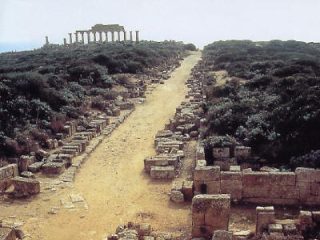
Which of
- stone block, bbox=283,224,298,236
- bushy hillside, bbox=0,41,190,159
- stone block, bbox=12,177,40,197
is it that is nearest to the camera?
stone block, bbox=283,224,298,236

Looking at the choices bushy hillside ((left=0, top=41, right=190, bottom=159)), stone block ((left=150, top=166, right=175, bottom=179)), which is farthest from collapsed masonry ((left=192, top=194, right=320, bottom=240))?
bushy hillside ((left=0, top=41, right=190, bottom=159))

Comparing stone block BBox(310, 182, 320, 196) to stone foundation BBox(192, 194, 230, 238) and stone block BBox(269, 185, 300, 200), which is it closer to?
stone block BBox(269, 185, 300, 200)

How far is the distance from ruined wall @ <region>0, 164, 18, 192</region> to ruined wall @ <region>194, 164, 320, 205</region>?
219 inches

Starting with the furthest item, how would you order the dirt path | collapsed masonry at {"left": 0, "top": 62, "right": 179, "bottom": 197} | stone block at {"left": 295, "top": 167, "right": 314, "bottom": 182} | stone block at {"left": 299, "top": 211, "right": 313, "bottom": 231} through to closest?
collapsed masonry at {"left": 0, "top": 62, "right": 179, "bottom": 197}, stone block at {"left": 295, "top": 167, "right": 314, "bottom": 182}, the dirt path, stone block at {"left": 299, "top": 211, "right": 313, "bottom": 231}

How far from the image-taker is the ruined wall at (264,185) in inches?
427

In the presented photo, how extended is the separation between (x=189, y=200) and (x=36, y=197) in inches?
168

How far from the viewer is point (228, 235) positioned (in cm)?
792

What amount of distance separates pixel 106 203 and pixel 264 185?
420 cm

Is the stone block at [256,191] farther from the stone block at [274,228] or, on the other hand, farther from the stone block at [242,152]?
the stone block at [242,152]

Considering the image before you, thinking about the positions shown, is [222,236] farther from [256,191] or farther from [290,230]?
[256,191]

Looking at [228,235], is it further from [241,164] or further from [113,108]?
[113,108]

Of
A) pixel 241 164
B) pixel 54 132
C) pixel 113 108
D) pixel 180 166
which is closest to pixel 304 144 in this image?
pixel 241 164

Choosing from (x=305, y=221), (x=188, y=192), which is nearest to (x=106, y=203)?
(x=188, y=192)

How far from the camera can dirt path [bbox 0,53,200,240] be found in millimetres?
10211
